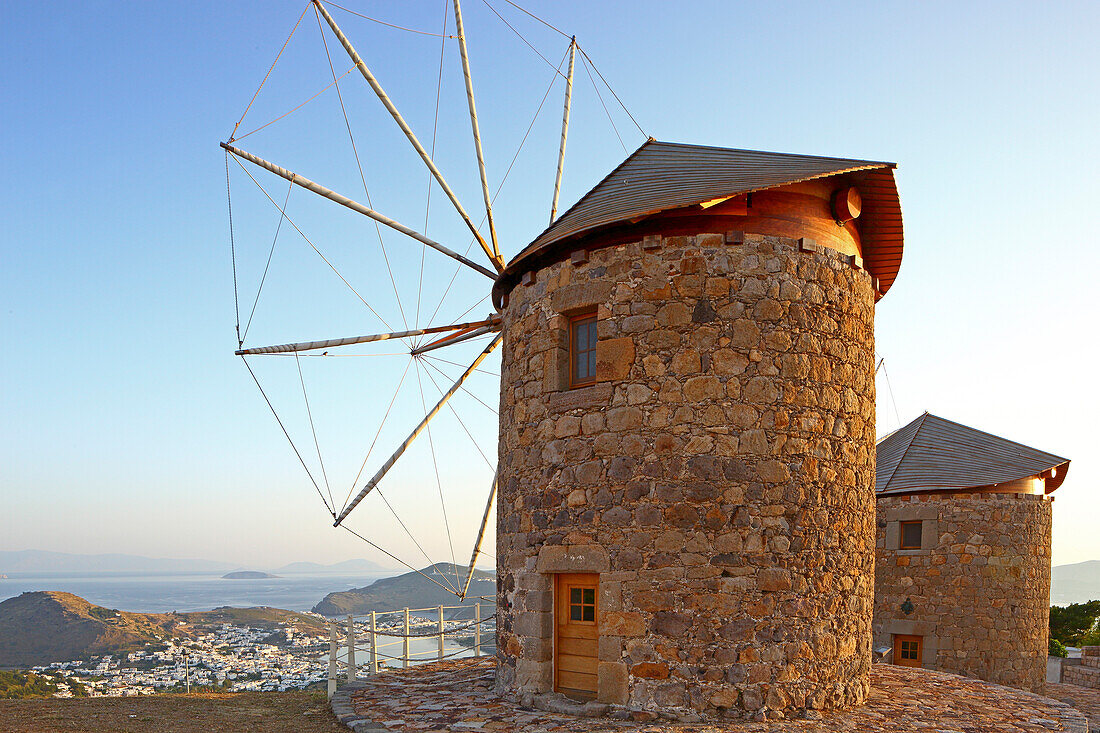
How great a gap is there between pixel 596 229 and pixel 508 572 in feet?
13.7

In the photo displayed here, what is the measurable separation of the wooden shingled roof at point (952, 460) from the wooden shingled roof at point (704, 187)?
6.53 meters

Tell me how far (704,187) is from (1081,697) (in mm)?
13712

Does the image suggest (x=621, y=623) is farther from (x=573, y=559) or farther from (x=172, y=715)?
(x=172, y=715)

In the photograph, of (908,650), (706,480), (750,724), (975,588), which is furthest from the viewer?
(908,650)

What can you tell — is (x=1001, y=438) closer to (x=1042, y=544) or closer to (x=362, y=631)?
(x=1042, y=544)

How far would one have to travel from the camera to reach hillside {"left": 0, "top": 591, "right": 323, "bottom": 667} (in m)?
28.9

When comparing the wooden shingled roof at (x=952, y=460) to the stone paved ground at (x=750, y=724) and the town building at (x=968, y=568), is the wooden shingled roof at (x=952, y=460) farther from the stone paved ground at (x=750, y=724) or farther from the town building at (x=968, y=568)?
the stone paved ground at (x=750, y=724)

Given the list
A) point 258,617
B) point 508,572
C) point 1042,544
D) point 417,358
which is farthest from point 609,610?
point 258,617

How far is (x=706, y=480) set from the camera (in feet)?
27.4

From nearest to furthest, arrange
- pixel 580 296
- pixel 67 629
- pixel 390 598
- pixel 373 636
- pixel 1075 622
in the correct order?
1. pixel 580 296
2. pixel 373 636
3. pixel 1075 622
4. pixel 67 629
5. pixel 390 598

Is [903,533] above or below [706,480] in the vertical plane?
below

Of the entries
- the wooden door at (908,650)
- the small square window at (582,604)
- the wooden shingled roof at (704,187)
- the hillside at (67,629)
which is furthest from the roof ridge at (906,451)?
the hillside at (67,629)

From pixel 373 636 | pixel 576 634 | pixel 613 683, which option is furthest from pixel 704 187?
pixel 373 636

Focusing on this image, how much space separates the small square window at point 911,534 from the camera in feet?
54.8
